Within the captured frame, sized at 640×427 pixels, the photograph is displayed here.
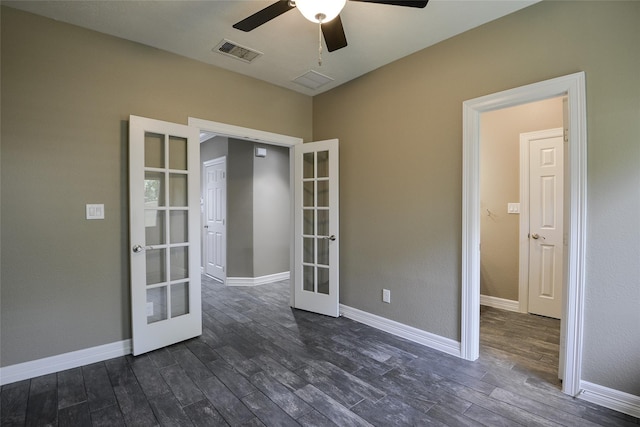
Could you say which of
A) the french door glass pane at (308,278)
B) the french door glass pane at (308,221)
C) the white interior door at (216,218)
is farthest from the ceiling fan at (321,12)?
the white interior door at (216,218)

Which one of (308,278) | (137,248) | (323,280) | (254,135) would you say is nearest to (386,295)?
(323,280)

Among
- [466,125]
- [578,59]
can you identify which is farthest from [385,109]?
[578,59]

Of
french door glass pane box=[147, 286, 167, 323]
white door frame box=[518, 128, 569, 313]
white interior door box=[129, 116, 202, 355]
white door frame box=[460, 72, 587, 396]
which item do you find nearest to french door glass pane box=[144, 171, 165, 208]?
white interior door box=[129, 116, 202, 355]

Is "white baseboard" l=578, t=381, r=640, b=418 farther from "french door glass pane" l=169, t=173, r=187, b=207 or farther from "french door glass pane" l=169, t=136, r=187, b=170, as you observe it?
"french door glass pane" l=169, t=136, r=187, b=170

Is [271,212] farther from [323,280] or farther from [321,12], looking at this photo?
[321,12]

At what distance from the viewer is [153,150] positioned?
9.18 ft

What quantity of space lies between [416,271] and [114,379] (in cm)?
267

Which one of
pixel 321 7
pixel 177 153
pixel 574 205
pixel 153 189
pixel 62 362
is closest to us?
pixel 321 7

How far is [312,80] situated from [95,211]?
257cm

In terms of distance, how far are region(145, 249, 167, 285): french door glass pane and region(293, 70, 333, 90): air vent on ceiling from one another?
238 centimetres

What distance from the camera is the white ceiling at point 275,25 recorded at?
2225mm

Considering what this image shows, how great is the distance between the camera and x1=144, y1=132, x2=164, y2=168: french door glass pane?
2.76m

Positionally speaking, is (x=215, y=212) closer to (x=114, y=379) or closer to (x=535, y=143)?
(x=114, y=379)

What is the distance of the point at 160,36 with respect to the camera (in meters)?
2.64
